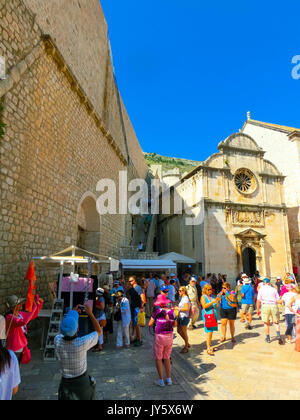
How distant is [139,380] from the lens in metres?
4.09

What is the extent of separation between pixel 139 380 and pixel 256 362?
8.36 ft

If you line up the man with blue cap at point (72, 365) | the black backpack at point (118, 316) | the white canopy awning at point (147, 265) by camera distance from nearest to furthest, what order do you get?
the man with blue cap at point (72, 365) < the black backpack at point (118, 316) < the white canopy awning at point (147, 265)

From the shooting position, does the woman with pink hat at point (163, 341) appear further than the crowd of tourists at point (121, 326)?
Yes

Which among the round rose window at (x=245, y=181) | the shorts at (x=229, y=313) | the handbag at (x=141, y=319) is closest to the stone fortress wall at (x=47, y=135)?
the handbag at (x=141, y=319)

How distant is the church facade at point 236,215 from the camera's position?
1792 centimetres

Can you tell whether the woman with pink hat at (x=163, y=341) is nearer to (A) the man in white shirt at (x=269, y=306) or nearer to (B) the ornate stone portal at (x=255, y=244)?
(A) the man in white shirt at (x=269, y=306)

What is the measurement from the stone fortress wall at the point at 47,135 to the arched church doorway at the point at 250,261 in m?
12.9

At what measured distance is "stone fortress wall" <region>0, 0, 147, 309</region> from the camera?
225 inches

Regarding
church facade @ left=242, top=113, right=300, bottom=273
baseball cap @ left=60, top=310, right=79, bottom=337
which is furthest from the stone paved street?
church facade @ left=242, top=113, right=300, bottom=273

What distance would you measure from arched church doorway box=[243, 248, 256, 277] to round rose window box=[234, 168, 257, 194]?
4.89 meters

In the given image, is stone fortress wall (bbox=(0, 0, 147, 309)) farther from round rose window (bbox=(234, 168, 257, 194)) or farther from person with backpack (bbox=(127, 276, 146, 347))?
round rose window (bbox=(234, 168, 257, 194))

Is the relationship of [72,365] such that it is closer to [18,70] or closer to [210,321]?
[210,321]

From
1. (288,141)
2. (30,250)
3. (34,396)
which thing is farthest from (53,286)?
(288,141)
